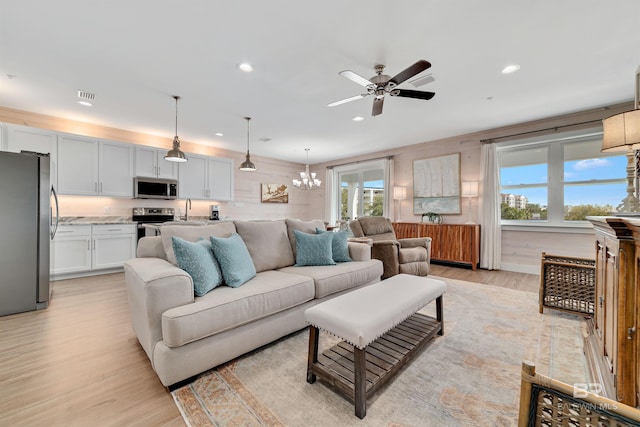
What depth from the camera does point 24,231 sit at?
2.74 meters

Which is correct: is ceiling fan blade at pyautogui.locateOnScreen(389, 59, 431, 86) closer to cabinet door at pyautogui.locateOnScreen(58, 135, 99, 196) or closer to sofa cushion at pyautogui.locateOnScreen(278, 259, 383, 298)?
sofa cushion at pyautogui.locateOnScreen(278, 259, 383, 298)

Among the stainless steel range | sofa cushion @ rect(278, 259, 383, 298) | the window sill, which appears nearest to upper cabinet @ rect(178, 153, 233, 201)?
the stainless steel range

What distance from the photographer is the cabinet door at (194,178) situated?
17.8ft

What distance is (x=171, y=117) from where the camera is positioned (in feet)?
14.1

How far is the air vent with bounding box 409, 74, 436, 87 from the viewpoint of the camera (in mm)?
2920

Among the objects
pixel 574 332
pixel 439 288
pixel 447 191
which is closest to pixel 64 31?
pixel 439 288

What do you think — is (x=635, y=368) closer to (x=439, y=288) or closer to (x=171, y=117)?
(x=439, y=288)

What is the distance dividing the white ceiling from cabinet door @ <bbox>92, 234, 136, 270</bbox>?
206 cm

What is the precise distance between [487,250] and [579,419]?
4.84 metres

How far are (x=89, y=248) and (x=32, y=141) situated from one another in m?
1.82

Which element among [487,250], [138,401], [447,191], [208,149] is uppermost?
[208,149]

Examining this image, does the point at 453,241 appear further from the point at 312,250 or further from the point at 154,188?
the point at 154,188

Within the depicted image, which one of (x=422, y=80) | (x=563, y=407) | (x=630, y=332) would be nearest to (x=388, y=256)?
(x=422, y=80)

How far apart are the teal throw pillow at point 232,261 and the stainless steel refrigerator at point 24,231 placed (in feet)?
7.47
